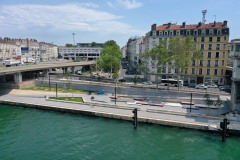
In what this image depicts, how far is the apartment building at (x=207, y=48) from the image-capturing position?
54594 millimetres

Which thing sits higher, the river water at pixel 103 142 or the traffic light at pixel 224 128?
the traffic light at pixel 224 128

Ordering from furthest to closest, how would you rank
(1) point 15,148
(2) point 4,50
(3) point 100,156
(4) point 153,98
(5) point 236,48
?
(2) point 4,50
(4) point 153,98
(5) point 236,48
(1) point 15,148
(3) point 100,156

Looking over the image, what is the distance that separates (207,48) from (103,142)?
41.9m

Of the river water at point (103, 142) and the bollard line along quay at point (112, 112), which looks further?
the bollard line along quay at point (112, 112)

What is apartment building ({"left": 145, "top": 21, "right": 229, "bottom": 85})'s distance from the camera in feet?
179

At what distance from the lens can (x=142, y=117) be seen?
31109 mm

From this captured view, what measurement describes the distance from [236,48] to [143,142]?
2133 cm

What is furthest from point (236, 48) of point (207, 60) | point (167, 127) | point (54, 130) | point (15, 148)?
point (15, 148)

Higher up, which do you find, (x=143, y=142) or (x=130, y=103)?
(x=130, y=103)

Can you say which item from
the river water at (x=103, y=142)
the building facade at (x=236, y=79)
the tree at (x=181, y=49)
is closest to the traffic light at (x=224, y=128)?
the river water at (x=103, y=142)

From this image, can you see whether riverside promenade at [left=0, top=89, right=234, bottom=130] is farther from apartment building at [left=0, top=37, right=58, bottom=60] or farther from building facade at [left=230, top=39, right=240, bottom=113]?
apartment building at [left=0, top=37, right=58, bottom=60]

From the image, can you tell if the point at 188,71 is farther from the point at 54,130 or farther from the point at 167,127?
the point at 54,130

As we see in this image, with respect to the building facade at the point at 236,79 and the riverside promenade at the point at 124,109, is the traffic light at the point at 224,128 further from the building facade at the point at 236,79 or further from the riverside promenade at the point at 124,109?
the building facade at the point at 236,79

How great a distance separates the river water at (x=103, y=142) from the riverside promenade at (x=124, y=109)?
42.4 inches
